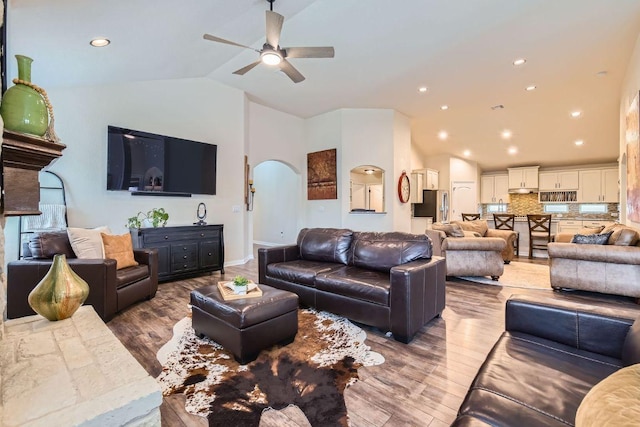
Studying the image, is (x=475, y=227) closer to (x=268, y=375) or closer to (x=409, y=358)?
(x=409, y=358)

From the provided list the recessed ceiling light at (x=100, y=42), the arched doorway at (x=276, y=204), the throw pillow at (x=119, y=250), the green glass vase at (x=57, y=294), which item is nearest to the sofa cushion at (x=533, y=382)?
the green glass vase at (x=57, y=294)

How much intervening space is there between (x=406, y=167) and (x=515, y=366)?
5988 mm

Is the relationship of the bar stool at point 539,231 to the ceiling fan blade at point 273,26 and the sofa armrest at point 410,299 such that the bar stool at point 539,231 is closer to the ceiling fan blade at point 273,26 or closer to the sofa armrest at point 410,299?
the sofa armrest at point 410,299

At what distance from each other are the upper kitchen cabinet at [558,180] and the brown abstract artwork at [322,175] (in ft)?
21.5

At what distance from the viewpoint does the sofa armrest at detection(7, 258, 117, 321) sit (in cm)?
263

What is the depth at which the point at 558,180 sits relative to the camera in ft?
28.1

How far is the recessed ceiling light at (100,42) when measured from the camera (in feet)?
9.37

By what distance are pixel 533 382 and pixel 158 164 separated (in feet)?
16.1

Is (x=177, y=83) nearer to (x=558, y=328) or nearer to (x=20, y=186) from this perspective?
(x=20, y=186)

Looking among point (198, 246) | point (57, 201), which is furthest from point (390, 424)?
point (57, 201)

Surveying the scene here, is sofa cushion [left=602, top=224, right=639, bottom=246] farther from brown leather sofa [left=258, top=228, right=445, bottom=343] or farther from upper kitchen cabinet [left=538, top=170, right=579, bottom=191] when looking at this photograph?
upper kitchen cabinet [left=538, top=170, right=579, bottom=191]

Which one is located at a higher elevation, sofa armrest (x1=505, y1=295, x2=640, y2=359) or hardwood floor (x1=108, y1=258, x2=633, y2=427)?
sofa armrest (x1=505, y1=295, x2=640, y2=359)

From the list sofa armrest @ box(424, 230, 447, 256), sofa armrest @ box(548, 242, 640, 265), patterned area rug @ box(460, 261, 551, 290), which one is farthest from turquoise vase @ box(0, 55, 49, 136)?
sofa armrest @ box(548, 242, 640, 265)

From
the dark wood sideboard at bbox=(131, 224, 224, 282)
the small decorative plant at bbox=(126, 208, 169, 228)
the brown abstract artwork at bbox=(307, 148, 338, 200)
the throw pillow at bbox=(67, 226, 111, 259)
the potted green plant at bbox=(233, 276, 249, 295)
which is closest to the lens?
the potted green plant at bbox=(233, 276, 249, 295)
